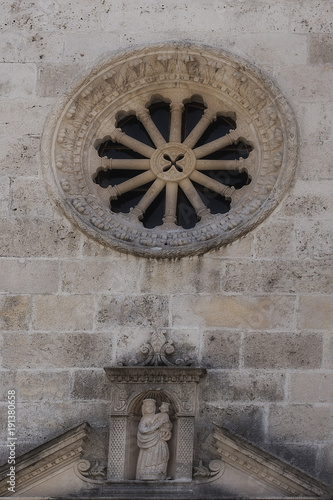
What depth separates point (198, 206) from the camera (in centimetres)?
1308

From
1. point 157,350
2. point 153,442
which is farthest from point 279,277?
point 153,442

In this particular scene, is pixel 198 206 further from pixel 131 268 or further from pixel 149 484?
pixel 149 484

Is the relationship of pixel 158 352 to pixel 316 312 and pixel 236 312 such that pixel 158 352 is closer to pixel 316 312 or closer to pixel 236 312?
pixel 236 312

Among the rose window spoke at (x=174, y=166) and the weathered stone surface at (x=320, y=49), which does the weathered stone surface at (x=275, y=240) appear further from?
the weathered stone surface at (x=320, y=49)

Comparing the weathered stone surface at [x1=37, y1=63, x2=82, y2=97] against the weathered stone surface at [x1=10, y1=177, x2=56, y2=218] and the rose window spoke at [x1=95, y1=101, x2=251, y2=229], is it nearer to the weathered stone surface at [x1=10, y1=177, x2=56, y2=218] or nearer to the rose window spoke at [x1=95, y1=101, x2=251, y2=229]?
the rose window spoke at [x1=95, y1=101, x2=251, y2=229]

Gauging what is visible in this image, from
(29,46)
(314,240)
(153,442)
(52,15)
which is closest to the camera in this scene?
(153,442)

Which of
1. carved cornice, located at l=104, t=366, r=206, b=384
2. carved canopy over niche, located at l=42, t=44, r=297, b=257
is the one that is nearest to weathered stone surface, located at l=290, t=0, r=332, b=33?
carved canopy over niche, located at l=42, t=44, r=297, b=257

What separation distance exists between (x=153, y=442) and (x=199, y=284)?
1.53m

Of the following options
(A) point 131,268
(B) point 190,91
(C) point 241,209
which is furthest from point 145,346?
(B) point 190,91

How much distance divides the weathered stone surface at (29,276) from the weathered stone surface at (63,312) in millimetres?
104

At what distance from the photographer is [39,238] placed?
1284cm

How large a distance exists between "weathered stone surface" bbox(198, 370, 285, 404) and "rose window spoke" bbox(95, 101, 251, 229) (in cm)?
163

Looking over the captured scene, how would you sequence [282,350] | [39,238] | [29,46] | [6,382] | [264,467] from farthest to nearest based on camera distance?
1. [29,46]
2. [39,238]
3. [6,382]
4. [282,350]
5. [264,467]

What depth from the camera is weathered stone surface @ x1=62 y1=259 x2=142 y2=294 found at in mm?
12664
